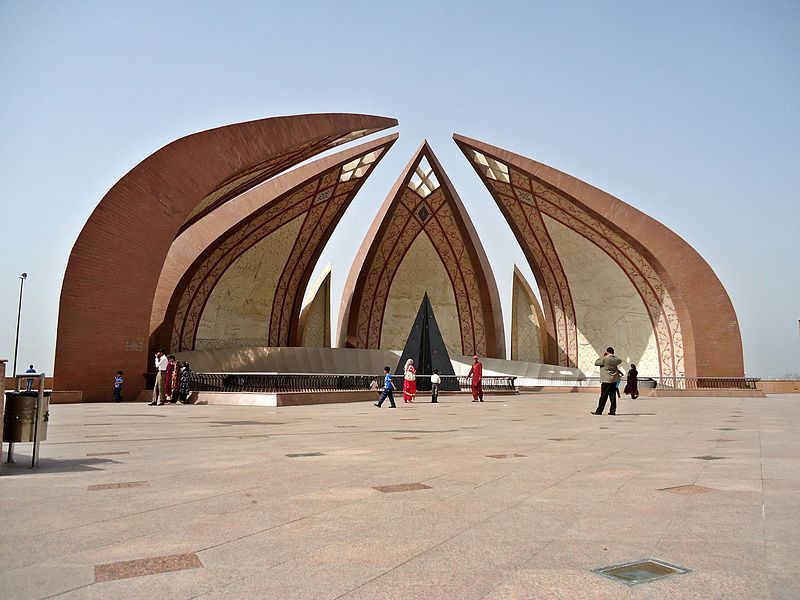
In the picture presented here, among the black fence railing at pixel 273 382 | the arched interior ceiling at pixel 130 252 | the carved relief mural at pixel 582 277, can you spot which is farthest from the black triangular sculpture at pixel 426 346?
the arched interior ceiling at pixel 130 252

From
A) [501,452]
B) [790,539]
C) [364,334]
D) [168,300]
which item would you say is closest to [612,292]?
[364,334]

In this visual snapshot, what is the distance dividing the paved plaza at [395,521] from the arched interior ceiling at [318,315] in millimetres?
17488

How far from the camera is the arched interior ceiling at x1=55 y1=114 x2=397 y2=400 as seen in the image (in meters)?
10.7

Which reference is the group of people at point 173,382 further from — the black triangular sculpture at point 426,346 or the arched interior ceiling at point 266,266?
the black triangular sculpture at point 426,346

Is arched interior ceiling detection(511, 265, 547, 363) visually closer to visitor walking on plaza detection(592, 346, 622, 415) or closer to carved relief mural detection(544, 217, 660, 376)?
carved relief mural detection(544, 217, 660, 376)

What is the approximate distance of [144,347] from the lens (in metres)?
11.5

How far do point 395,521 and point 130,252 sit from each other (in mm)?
10602

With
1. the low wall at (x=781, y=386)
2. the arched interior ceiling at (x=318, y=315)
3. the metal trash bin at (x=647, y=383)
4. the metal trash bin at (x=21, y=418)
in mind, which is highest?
the arched interior ceiling at (x=318, y=315)

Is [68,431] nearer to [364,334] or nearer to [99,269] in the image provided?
[99,269]

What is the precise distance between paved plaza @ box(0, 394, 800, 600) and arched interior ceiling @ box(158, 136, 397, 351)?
1222 centimetres

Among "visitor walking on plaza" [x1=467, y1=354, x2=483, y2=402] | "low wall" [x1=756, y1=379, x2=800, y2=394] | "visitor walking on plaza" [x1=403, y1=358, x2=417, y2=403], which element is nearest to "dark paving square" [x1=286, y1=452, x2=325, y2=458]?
"visitor walking on plaza" [x1=403, y1=358, x2=417, y2=403]

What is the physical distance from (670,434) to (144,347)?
30.9 feet

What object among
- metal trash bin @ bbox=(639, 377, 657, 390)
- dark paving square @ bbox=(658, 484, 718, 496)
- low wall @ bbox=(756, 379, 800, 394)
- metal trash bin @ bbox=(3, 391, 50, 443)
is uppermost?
metal trash bin @ bbox=(3, 391, 50, 443)

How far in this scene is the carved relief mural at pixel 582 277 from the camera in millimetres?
16906
